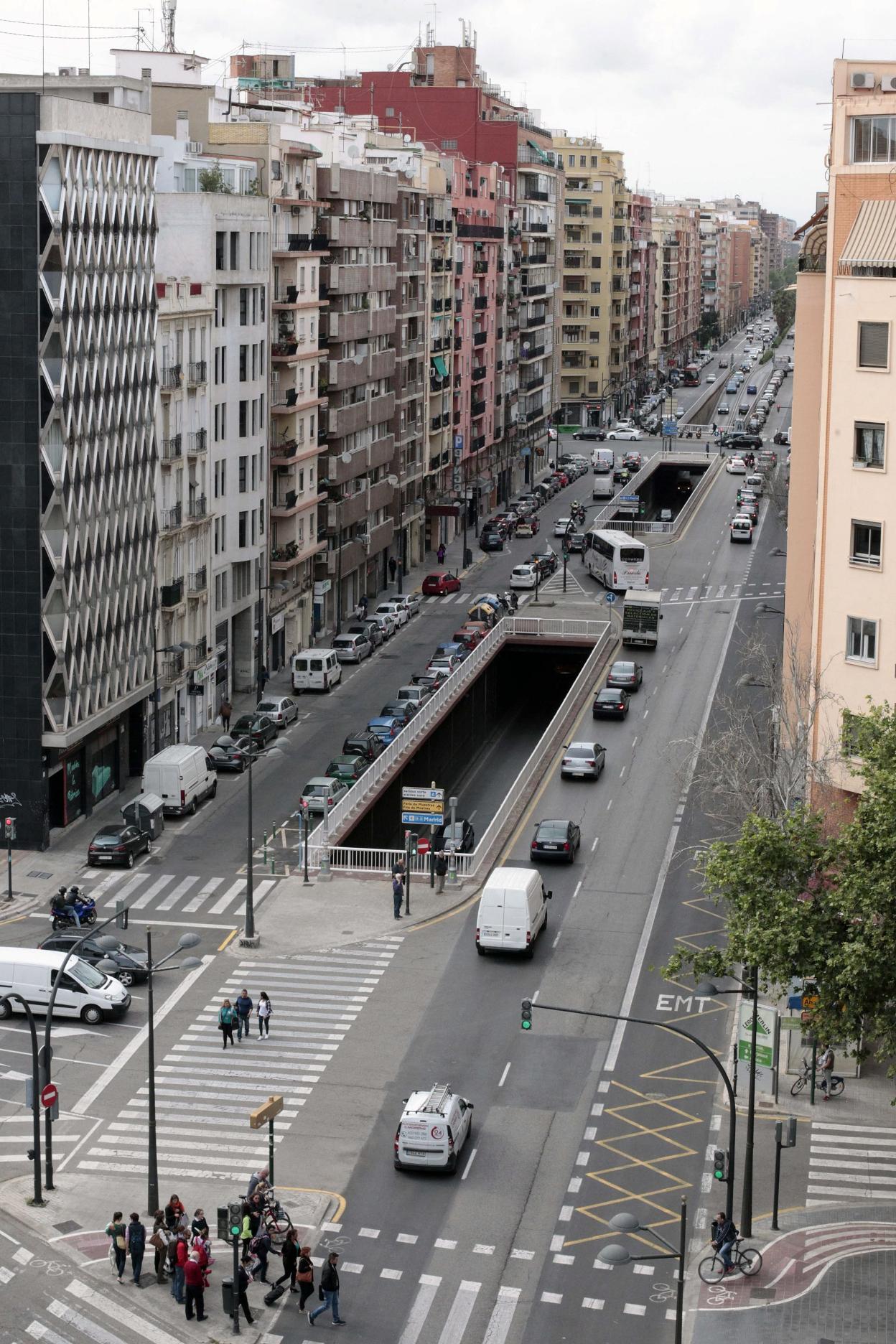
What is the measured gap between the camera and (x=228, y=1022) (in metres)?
53.3

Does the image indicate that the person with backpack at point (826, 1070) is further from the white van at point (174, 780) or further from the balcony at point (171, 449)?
the balcony at point (171, 449)

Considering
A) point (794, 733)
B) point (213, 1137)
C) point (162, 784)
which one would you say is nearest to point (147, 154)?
point (162, 784)

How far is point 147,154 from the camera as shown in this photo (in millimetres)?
76125

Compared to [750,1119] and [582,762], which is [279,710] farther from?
[750,1119]

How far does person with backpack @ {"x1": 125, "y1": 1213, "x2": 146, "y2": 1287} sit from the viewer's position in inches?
1592

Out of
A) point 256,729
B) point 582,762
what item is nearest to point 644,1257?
point 582,762

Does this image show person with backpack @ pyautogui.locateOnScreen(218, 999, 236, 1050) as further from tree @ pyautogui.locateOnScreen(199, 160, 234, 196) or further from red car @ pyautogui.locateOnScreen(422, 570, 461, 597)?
red car @ pyautogui.locateOnScreen(422, 570, 461, 597)

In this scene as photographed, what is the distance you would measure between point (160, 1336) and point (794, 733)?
1028 inches

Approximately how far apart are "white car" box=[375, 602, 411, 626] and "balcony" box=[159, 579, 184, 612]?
3080 cm

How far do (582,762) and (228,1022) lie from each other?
101 ft

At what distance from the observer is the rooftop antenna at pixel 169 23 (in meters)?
109

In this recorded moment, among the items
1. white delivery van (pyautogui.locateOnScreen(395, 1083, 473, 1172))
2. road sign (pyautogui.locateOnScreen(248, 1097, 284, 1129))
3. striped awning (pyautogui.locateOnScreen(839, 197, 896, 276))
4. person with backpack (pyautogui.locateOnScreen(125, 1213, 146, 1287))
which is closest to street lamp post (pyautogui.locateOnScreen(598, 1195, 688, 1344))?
white delivery van (pyautogui.locateOnScreen(395, 1083, 473, 1172))

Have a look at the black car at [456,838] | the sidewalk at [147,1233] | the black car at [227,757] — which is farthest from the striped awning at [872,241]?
the black car at [227,757]

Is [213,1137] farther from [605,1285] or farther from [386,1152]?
[605,1285]
